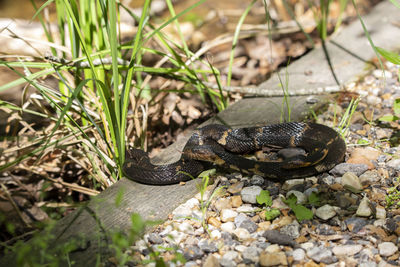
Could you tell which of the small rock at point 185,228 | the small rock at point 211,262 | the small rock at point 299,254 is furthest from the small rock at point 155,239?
the small rock at point 299,254

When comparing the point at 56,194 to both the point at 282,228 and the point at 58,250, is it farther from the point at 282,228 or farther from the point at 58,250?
the point at 282,228

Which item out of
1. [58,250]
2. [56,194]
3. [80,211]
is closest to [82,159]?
[56,194]

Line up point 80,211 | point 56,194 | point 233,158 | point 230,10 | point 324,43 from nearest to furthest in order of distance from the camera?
point 80,211 < point 233,158 < point 56,194 < point 324,43 < point 230,10

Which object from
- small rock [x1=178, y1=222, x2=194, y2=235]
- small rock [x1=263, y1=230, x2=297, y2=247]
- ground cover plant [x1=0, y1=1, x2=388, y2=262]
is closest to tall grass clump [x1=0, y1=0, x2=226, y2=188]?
ground cover plant [x1=0, y1=1, x2=388, y2=262]

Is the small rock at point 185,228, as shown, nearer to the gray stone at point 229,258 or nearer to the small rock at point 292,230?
the gray stone at point 229,258

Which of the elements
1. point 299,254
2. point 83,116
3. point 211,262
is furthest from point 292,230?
point 83,116

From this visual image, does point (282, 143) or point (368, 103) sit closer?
point (282, 143)

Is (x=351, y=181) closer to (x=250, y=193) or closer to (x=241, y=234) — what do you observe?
(x=250, y=193)
